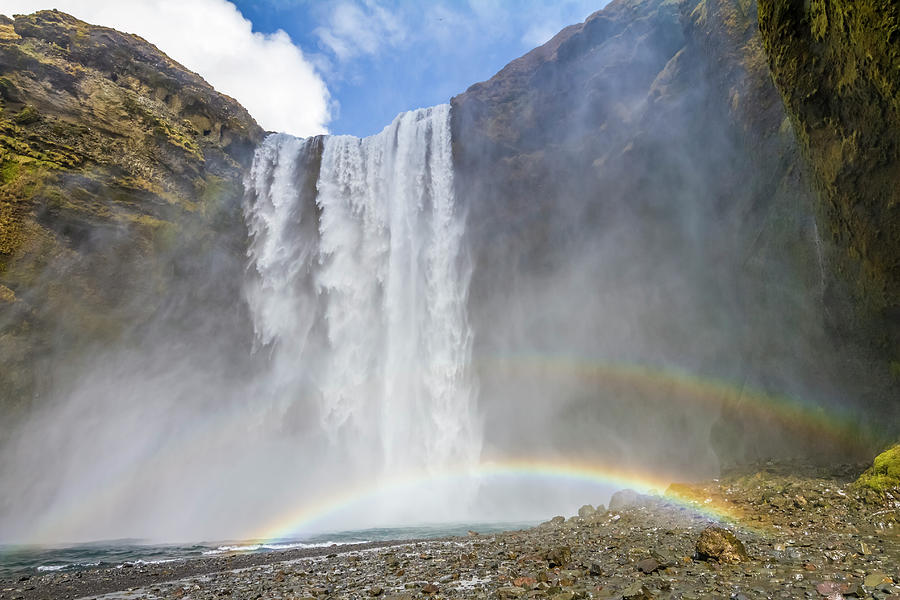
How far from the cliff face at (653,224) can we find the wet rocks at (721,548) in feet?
31.4

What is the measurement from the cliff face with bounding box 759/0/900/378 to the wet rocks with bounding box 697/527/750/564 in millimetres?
6084

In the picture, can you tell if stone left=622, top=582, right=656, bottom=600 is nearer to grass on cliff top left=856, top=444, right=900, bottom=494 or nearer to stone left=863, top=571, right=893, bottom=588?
stone left=863, top=571, right=893, bottom=588

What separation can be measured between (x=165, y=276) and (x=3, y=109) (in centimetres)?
1021

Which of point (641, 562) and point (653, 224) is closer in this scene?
point (641, 562)

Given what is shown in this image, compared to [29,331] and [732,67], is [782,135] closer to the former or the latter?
[732,67]

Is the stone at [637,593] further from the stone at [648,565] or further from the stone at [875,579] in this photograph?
the stone at [875,579]

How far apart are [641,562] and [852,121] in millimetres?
7822

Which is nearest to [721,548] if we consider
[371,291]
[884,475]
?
[884,475]

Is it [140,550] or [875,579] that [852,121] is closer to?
[875,579]

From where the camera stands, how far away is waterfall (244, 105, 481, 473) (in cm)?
2620

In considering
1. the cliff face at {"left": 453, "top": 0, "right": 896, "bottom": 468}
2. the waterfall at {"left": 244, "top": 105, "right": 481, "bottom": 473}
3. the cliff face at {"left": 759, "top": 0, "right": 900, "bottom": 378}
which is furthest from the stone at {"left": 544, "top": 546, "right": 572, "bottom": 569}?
the waterfall at {"left": 244, "top": 105, "right": 481, "bottom": 473}

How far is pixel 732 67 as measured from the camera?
58.4 ft

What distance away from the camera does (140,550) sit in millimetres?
14414

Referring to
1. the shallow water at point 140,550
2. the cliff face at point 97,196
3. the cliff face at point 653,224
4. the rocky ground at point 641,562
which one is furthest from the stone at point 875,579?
the cliff face at point 97,196
